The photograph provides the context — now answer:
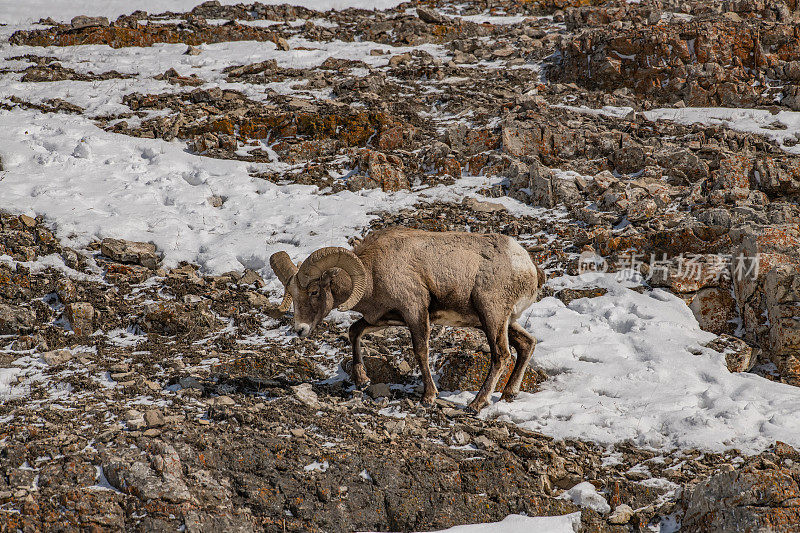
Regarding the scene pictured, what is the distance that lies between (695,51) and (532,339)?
15.5 m

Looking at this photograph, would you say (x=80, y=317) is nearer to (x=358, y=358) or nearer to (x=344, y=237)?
(x=358, y=358)

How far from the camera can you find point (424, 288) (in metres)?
9.36

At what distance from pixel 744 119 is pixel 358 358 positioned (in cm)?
1493

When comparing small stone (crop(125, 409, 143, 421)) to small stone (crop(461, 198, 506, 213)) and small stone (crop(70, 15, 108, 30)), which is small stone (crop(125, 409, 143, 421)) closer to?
small stone (crop(461, 198, 506, 213))

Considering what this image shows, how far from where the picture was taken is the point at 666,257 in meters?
12.5

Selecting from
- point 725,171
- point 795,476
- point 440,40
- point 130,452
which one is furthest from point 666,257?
point 440,40

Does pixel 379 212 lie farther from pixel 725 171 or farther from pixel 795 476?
pixel 795 476

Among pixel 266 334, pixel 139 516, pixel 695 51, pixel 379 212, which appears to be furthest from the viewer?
pixel 695 51

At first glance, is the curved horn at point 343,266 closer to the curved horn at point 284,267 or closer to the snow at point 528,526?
the curved horn at point 284,267

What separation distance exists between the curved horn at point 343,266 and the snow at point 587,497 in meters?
3.68

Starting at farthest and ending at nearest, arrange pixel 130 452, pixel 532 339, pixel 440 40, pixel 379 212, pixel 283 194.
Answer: pixel 440 40
pixel 283 194
pixel 379 212
pixel 532 339
pixel 130 452

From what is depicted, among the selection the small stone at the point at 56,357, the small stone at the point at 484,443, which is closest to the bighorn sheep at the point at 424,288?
the small stone at the point at 484,443

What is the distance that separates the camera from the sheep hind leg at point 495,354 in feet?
29.9

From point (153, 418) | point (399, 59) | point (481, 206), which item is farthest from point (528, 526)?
point (399, 59)
